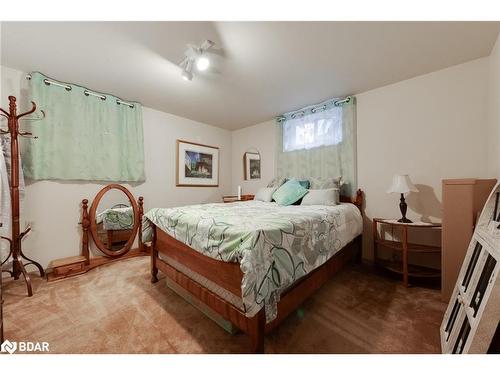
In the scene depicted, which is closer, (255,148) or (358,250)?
(358,250)

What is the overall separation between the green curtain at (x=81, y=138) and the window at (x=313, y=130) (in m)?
2.38

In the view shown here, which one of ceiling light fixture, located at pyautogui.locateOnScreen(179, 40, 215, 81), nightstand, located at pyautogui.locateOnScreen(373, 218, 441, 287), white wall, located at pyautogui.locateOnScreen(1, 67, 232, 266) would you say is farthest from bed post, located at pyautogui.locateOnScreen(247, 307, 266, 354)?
white wall, located at pyautogui.locateOnScreen(1, 67, 232, 266)

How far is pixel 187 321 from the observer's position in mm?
1483

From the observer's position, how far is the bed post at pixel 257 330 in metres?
1.11

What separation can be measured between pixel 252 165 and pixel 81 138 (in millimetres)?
2691

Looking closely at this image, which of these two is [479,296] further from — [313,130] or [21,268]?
[21,268]

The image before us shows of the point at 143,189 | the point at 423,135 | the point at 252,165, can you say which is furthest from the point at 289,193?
the point at 143,189

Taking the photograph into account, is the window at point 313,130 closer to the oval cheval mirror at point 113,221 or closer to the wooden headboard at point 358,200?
the wooden headboard at point 358,200

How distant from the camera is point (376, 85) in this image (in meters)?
2.50

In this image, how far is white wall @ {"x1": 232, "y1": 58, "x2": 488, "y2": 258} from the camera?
202 cm

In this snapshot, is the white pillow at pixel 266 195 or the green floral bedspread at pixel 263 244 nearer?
the green floral bedspread at pixel 263 244

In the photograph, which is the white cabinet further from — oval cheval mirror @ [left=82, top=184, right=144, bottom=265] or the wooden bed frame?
oval cheval mirror @ [left=82, top=184, right=144, bottom=265]

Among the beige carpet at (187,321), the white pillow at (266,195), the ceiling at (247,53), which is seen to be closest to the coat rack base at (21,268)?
the beige carpet at (187,321)
